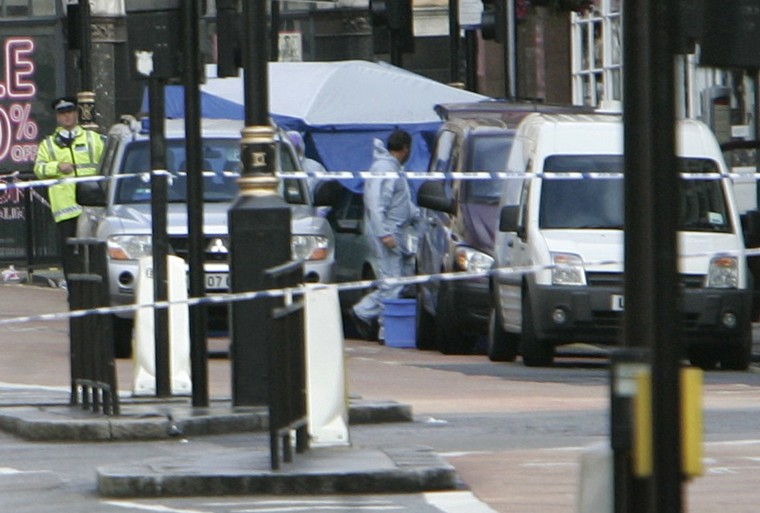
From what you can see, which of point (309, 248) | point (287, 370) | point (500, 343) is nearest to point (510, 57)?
point (309, 248)

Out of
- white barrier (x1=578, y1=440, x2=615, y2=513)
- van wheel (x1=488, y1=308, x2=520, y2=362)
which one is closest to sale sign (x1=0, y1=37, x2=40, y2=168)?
van wheel (x1=488, y1=308, x2=520, y2=362)

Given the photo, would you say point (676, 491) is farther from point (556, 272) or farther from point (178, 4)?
point (556, 272)

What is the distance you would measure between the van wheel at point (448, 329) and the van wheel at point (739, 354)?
233 centimetres

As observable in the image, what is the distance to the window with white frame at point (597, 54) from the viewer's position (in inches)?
1480

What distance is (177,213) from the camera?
1805 centimetres

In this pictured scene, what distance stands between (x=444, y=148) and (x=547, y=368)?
12.1 ft

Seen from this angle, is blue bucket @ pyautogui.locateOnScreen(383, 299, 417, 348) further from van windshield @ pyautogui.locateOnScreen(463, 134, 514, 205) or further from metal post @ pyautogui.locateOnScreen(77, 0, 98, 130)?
metal post @ pyautogui.locateOnScreen(77, 0, 98, 130)

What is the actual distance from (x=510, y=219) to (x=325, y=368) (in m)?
7.60

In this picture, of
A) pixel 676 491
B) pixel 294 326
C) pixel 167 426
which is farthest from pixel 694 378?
pixel 167 426

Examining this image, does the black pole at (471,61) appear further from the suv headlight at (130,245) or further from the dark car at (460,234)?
the suv headlight at (130,245)

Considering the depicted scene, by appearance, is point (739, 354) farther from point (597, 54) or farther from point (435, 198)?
point (597, 54)

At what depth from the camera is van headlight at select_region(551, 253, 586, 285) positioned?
55.3ft

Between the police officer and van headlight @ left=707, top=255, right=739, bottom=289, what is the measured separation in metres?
6.22

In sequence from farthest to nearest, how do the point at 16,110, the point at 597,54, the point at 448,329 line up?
the point at 597,54 < the point at 16,110 < the point at 448,329
